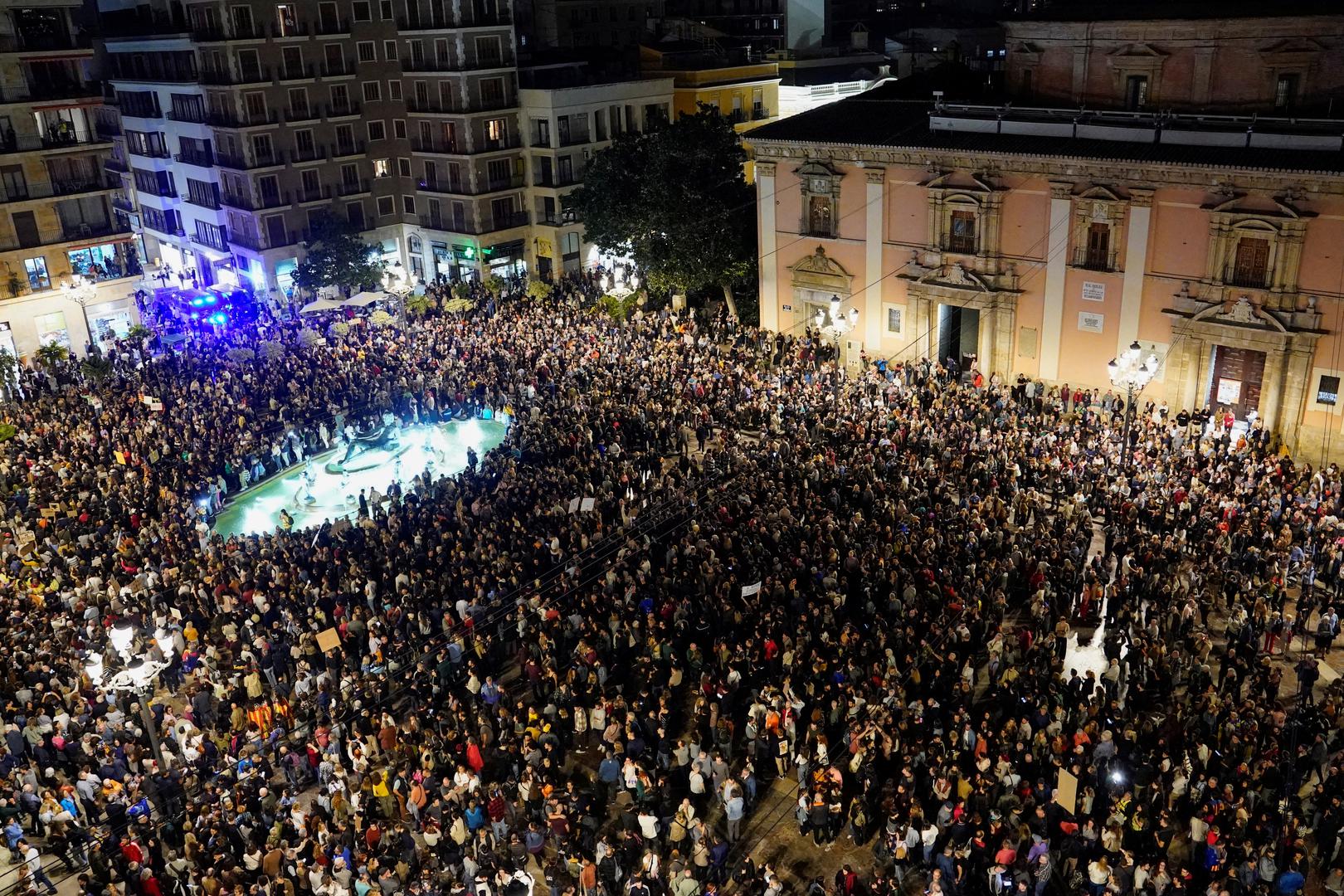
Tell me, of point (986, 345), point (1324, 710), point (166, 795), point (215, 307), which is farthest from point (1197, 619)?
point (215, 307)

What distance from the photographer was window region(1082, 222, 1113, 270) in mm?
32344

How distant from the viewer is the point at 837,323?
109ft

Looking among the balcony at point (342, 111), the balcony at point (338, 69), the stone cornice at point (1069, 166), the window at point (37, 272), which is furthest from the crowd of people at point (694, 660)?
the balcony at point (338, 69)

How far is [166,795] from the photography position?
58.1 ft

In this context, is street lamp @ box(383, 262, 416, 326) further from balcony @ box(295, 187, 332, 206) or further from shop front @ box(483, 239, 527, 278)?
balcony @ box(295, 187, 332, 206)

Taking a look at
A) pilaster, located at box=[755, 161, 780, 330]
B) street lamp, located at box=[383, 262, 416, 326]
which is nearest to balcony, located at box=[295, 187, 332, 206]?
street lamp, located at box=[383, 262, 416, 326]

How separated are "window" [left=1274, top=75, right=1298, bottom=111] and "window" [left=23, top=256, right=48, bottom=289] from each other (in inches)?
1784

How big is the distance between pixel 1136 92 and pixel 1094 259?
18.8ft

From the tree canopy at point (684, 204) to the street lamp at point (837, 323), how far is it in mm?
4963

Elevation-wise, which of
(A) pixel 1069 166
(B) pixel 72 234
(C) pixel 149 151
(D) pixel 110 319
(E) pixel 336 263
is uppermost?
(A) pixel 1069 166

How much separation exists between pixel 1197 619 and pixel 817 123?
23601mm

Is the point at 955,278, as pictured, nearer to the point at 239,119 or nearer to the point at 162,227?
the point at 239,119

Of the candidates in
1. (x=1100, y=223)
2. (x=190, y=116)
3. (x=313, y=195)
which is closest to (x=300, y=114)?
(x=313, y=195)

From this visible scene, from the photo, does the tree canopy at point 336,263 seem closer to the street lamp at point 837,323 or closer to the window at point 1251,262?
the street lamp at point 837,323
